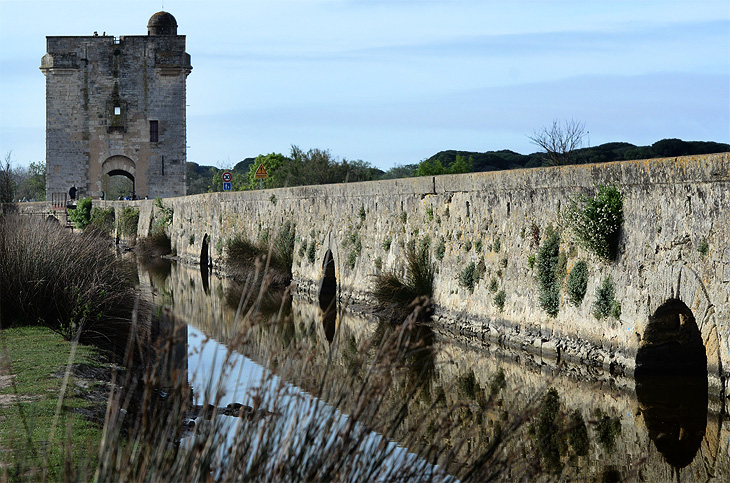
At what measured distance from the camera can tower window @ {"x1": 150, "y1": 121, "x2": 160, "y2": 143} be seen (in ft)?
141

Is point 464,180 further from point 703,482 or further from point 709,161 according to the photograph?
point 703,482

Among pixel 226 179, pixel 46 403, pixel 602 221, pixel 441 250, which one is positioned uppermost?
pixel 226 179

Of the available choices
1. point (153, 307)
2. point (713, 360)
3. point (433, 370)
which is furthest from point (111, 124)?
→ point (713, 360)

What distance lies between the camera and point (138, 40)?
41750mm

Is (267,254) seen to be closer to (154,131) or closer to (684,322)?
(684,322)

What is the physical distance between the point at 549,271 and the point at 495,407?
104 inches

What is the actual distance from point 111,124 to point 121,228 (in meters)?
10.1

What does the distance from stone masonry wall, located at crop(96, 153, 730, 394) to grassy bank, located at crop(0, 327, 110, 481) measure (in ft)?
6.25

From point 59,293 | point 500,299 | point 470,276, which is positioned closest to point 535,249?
point 500,299

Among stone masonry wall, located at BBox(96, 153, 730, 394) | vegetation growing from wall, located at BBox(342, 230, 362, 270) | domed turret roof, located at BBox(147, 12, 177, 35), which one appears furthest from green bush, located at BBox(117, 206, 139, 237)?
vegetation growing from wall, located at BBox(342, 230, 362, 270)

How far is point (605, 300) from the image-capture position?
866cm

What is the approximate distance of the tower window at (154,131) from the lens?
→ 4288cm

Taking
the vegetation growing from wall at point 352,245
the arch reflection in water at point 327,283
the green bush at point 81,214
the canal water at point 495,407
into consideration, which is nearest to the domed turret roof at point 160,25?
the green bush at point 81,214

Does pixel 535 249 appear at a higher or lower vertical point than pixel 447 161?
lower
